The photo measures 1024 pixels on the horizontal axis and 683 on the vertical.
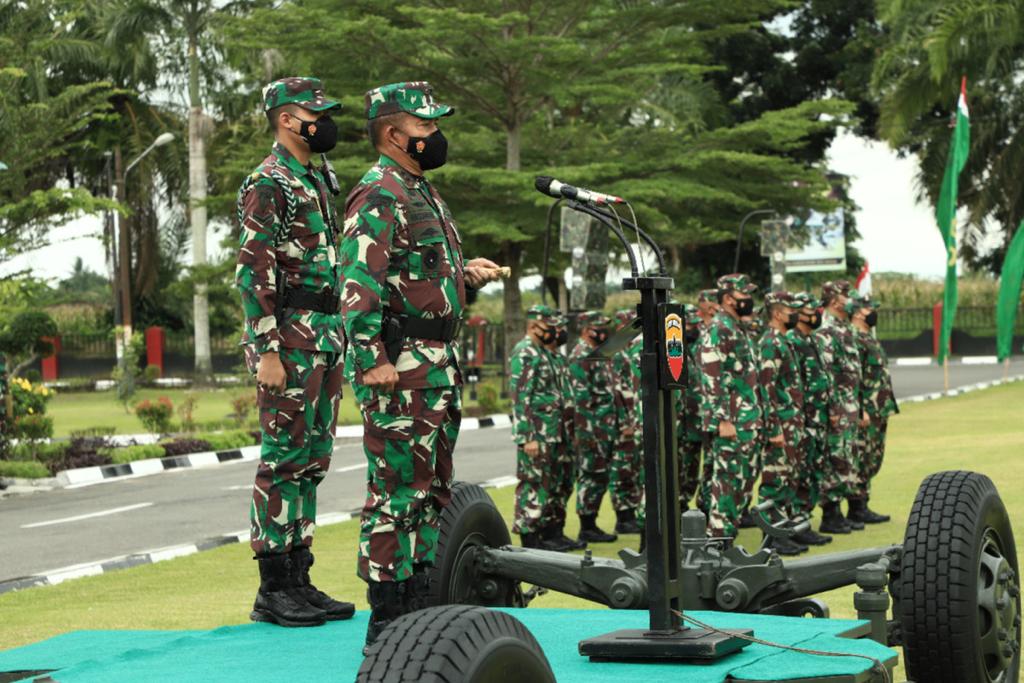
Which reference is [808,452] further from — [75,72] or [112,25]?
Result: [75,72]

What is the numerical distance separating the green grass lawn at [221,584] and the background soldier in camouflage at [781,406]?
41 cm

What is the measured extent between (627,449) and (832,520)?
5.08 ft

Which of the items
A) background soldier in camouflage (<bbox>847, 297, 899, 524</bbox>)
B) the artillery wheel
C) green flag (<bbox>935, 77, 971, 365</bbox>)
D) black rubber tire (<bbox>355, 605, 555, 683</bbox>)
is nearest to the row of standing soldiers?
background soldier in camouflage (<bbox>847, 297, 899, 524</bbox>)

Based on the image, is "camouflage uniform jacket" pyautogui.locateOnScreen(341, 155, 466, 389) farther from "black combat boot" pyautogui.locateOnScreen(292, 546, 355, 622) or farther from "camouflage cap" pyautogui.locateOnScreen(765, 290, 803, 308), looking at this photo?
"camouflage cap" pyautogui.locateOnScreen(765, 290, 803, 308)

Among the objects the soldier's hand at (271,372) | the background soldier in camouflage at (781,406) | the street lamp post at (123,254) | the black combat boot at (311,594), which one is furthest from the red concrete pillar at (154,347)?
the soldier's hand at (271,372)

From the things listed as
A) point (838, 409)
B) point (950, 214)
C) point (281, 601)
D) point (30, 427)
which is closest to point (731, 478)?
point (838, 409)

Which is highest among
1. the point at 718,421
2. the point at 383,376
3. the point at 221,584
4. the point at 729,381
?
the point at 383,376

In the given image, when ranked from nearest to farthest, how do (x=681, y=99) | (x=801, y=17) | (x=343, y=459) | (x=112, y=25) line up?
(x=343, y=459) → (x=112, y=25) → (x=681, y=99) → (x=801, y=17)

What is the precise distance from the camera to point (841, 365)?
11.7m

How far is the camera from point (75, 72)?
44969mm

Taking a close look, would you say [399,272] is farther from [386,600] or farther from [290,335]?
[386,600]

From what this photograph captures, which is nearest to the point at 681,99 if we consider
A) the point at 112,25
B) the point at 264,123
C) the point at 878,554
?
the point at 264,123

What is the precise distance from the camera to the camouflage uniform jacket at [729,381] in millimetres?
9922

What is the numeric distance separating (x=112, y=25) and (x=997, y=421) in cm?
2493
